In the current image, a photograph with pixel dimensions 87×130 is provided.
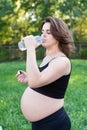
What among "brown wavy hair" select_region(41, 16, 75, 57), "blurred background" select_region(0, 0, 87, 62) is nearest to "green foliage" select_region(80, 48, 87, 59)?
"blurred background" select_region(0, 0, 87, 62)

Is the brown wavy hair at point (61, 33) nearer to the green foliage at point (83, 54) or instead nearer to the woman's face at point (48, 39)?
the woman's face at point (48, 39)

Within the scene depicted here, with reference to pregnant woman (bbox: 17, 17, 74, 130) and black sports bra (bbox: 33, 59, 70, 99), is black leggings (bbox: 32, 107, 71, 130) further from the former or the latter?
black sports bra (bbox: 33, 59, 70, 99)

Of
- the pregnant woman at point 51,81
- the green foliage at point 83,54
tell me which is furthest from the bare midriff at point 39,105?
the green foliage at point 83,54

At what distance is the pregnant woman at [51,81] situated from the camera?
297cm

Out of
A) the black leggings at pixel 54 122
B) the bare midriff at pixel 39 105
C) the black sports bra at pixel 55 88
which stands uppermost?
the black sports bra at pixel 55 88

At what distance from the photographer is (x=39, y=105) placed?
3.12 metres

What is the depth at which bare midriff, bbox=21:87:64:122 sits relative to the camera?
10.2ft

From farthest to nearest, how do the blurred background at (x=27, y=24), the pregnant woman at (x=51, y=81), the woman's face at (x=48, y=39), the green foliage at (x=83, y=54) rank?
the green foliage at (x=83, y=54) → the blurred background at (x=27, y=24) → the woman's face at (x=48, y=39) → the pregnant woman at (x=51, y=81)

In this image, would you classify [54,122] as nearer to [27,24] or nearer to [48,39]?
[48,39]

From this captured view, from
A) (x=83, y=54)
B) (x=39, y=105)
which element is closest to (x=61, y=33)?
(x=39, y=105)

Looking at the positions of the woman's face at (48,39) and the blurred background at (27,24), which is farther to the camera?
the blurred background at (27,24)

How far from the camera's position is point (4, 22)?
124 feet

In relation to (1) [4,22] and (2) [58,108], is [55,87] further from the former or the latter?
(1) [4,22]

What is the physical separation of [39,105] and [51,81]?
0.25 metres
